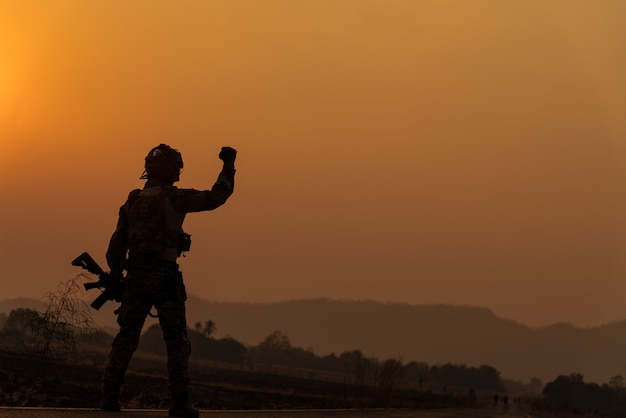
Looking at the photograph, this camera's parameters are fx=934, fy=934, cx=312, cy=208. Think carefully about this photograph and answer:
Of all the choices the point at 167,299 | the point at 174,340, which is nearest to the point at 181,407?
the point at 174,340

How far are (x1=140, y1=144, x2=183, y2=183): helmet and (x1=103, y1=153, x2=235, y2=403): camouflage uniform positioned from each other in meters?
0.19

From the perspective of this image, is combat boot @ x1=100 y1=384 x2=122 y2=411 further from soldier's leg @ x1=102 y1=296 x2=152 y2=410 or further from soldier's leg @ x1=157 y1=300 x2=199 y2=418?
soldier's leg @ x1=157 y1=300 x2=199 y2=418

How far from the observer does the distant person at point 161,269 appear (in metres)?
9.24

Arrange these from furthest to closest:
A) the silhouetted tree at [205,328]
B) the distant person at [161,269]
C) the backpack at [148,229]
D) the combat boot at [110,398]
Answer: the silhouetted tree at [205,328], the backpack at [148,229], the distant person at [161,269], the combat boot at [110,398]

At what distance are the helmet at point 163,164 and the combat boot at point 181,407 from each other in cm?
219

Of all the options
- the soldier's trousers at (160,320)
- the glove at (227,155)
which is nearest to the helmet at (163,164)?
the glove at (227,155)

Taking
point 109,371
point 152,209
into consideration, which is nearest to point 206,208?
point 152,209

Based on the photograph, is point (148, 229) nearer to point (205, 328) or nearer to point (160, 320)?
point (160, 320)

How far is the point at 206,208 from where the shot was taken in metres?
9.26

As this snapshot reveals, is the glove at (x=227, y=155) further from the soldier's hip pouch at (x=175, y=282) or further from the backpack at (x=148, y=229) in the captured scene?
the soldier's hip pouch at (x=175, y=282)

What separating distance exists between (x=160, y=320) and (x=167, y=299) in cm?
22

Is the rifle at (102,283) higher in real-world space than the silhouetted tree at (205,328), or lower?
lower

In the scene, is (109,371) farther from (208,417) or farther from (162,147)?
(162,147)

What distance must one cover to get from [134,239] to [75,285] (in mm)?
2789
